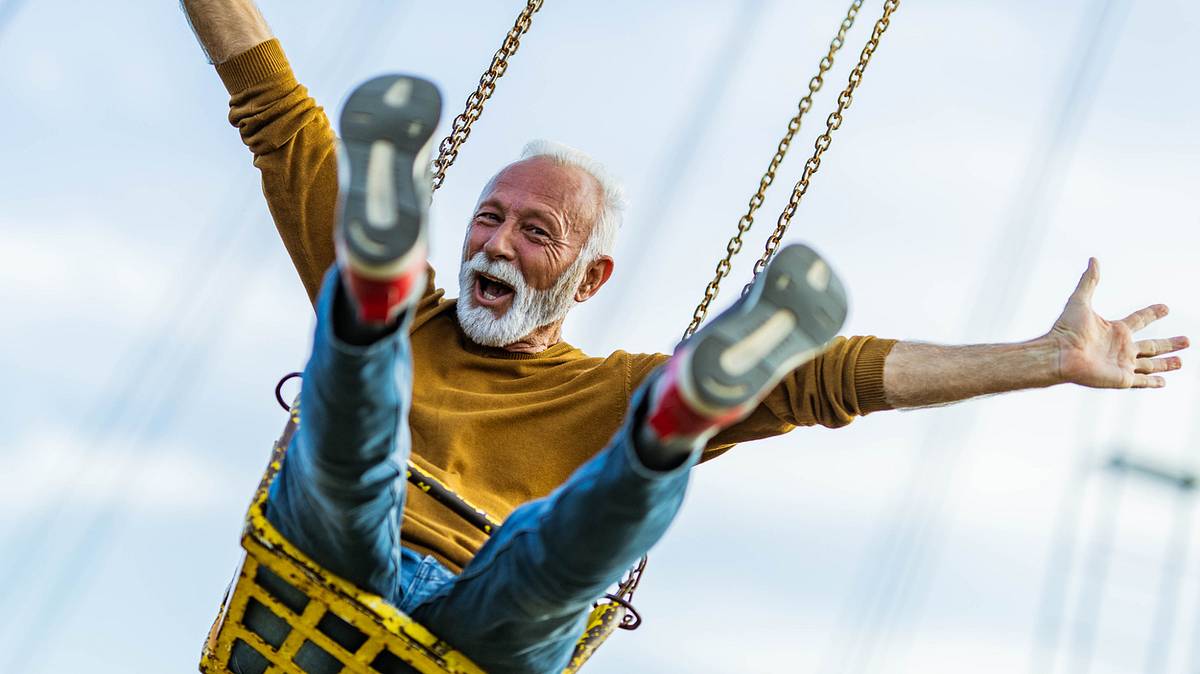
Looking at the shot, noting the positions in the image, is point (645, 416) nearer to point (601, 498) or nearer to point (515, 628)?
point (601, 498)

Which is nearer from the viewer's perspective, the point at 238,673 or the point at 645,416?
the point at 645,416

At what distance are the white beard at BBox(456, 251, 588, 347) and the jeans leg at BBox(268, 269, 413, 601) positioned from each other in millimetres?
879

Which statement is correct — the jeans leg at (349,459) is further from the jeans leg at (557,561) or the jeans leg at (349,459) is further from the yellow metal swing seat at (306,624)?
the jeans leg at (557,561)

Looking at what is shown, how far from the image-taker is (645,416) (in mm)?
2041

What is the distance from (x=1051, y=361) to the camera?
2.82 meters

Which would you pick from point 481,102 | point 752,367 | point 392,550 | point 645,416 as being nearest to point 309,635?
point 392,550

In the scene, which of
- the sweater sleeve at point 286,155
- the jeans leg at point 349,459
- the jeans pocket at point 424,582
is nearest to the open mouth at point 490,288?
the sweater sleeve at point 286,155

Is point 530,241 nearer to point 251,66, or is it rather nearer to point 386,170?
point 251,66

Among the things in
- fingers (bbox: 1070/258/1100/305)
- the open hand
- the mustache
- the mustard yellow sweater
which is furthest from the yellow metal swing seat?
fingers (bbox: 1070/258/1100/305)

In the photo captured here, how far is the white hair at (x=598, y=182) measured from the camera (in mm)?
3527

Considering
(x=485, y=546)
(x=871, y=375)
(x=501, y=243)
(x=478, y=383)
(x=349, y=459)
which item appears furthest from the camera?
(x=501, y=243)

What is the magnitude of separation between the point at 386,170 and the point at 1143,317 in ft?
5.46

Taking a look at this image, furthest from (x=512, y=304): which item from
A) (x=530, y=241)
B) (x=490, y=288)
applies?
(x=530, y=241)

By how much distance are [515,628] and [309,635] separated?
37cm
